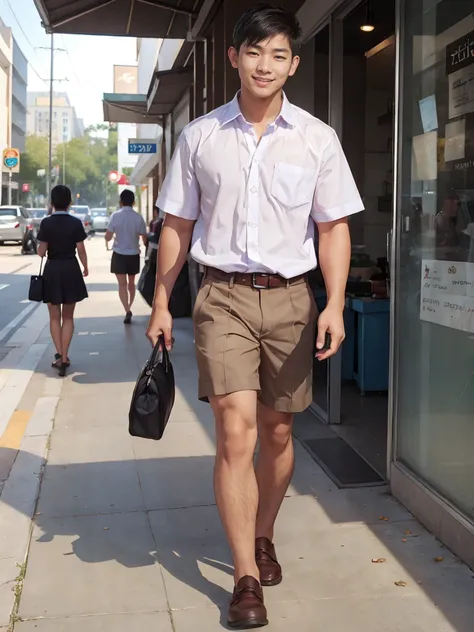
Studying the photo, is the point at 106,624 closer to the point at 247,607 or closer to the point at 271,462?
the point at 247,607

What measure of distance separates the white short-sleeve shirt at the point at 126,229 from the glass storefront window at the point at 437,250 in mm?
7688

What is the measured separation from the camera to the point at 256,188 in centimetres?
315

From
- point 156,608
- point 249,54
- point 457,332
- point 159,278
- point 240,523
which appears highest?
point 249,54

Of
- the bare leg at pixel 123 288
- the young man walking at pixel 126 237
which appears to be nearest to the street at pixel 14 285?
the bare leg at pixel 123 288

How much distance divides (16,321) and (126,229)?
2588 mm

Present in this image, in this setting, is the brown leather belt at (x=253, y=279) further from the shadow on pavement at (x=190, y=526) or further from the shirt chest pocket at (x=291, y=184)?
the shadow on pavement at (x=190, y=526)

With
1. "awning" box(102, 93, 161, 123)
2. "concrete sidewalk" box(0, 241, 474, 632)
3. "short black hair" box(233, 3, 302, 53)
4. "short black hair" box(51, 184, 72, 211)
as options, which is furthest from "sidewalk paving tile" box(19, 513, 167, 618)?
"awning" box(102, 93, 161, 123)

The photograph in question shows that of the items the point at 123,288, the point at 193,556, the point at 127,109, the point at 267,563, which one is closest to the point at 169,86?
the point at 123,288

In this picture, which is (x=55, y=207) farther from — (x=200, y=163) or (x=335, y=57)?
(x=200, y=163)

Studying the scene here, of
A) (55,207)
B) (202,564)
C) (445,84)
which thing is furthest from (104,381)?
(445,84)

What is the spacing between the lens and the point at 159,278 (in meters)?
3.35

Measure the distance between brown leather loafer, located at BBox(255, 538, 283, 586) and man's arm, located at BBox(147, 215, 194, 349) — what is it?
932mm

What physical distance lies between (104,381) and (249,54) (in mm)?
5121

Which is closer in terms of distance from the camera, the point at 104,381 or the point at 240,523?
the point at 240,523
